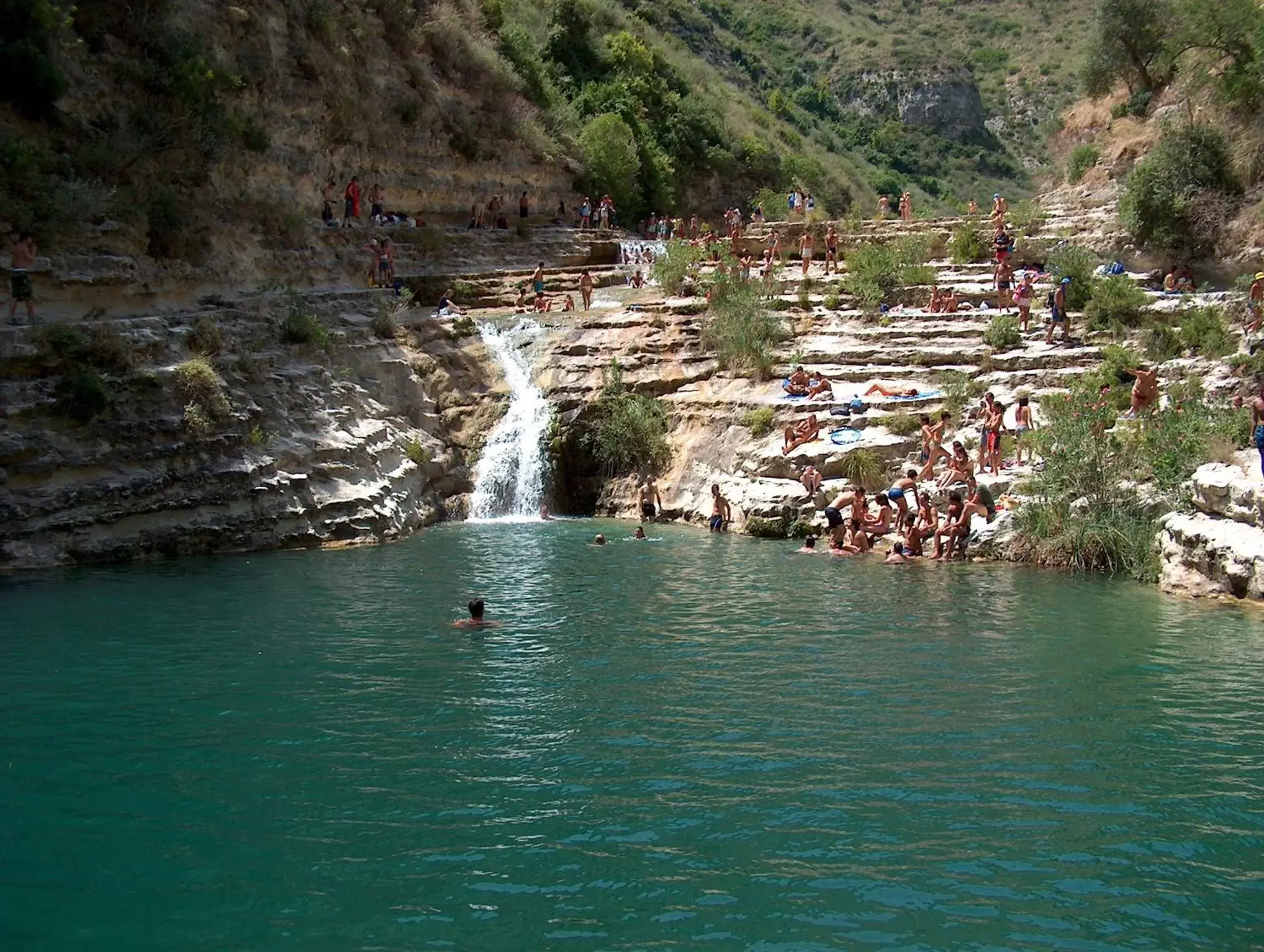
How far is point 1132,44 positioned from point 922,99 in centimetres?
4723

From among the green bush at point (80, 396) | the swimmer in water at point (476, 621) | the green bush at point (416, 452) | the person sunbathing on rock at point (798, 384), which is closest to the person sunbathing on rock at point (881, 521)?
the person sunbathing on rock at point (798, 384)

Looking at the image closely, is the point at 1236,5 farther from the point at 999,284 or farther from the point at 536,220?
the point at 536,220

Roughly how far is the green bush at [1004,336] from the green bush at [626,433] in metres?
6.00

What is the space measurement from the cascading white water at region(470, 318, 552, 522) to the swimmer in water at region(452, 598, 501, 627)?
878cm

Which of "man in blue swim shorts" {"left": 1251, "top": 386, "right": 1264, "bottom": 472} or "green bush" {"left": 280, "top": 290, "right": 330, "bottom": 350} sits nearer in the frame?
"man in blue swim shorts" {"left": 1251, "top": 386, "right": 1264, "bottom": 472}

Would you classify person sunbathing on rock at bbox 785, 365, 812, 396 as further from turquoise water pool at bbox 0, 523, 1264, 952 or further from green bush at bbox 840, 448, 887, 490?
turquoise water pool at bbox 0, 523, 1264, 952

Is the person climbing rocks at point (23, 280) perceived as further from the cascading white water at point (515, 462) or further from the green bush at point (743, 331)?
the green bush at point (743, 331)

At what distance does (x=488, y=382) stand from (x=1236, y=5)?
1789 centimetres

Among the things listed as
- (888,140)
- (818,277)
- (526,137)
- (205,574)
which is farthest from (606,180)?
(888,140)

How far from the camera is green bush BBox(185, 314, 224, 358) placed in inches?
727

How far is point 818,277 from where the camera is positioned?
25359mm

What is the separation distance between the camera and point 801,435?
63.5 feet

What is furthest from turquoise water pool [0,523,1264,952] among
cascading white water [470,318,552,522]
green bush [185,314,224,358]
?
cascading white water [470,318,552,522]

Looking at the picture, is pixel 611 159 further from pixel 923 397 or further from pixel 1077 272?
pixel 923 397
